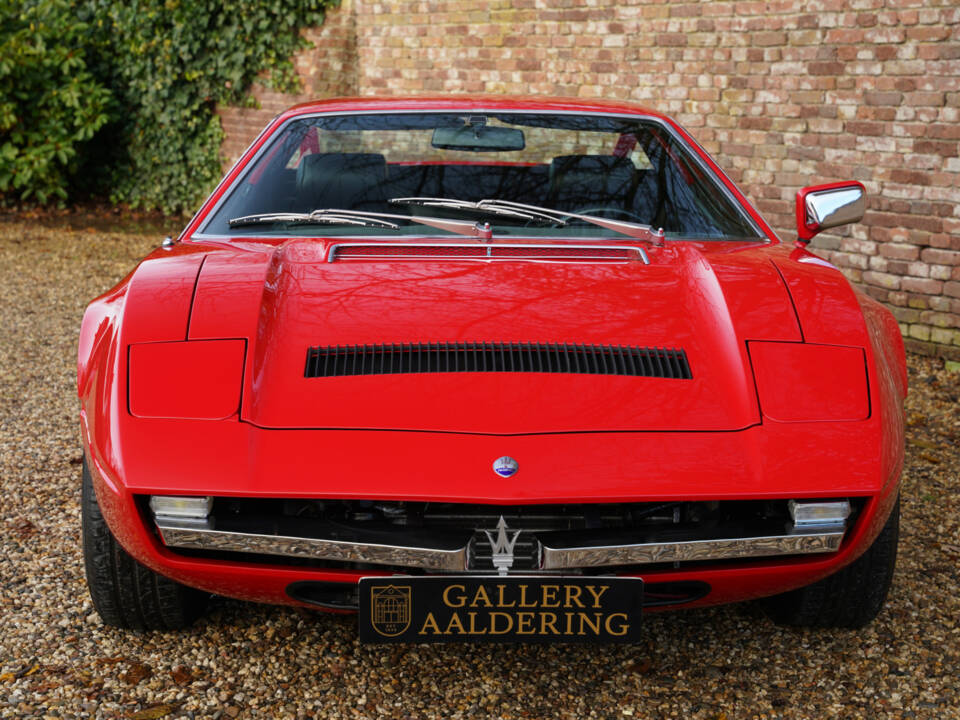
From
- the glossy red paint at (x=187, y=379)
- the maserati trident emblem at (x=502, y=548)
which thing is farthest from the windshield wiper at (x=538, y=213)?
the maserati trident emblem at (x=502, y=548)

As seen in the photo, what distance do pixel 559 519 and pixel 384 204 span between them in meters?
1.37

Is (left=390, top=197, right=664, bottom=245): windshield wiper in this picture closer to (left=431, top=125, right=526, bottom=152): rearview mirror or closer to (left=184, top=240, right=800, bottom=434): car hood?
(left=184, top=240, right=800, bottom=434): car hood

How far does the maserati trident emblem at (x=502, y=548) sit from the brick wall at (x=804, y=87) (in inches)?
178

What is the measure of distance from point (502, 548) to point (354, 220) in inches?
51.2

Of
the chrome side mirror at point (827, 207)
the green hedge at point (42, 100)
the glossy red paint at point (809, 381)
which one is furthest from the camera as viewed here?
the green hedge at point (42, 100)

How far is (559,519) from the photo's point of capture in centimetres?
228

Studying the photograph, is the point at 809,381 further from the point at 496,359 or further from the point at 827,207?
the point at 827,207

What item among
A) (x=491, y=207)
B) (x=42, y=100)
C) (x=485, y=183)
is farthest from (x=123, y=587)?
(x=42, y=100)

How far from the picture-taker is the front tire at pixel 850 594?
105 inches

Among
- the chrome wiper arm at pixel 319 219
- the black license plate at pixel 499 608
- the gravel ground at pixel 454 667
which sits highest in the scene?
the chrome wiper arm at pixel 319 219

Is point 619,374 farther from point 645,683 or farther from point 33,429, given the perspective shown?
point 33,429

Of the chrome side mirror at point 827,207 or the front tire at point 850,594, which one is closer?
the front tire at point 850,594

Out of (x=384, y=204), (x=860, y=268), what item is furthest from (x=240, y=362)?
(x=860, y=268)

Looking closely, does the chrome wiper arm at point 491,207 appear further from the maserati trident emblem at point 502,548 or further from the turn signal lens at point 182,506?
the turn signal lens at point 182,506
